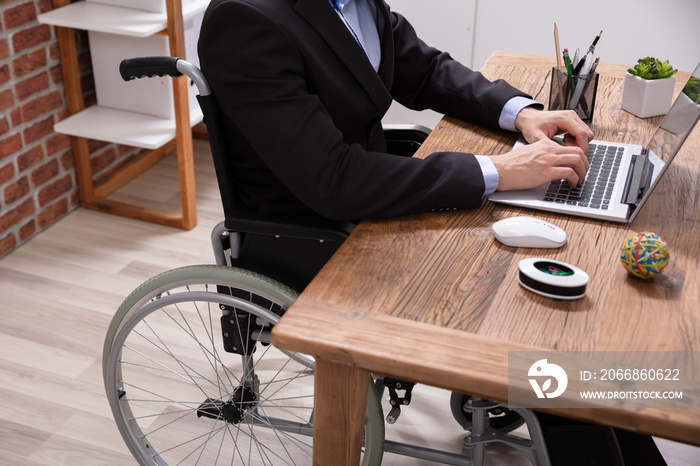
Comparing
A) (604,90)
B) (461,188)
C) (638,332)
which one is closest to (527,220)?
(461,188)

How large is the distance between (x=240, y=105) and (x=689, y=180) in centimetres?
83

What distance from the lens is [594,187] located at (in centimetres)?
123

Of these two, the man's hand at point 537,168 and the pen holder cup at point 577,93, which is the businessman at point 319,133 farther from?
the pen holder cup at point 577,93

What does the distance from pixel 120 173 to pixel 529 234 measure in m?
2.17

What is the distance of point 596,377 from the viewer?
2.65ft

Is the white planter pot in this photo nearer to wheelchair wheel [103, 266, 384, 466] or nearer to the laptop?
the laptop

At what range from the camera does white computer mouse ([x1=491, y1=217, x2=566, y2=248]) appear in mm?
1056

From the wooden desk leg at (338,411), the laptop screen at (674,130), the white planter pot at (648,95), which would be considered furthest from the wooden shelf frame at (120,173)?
the wooden desk leg at (338,411)

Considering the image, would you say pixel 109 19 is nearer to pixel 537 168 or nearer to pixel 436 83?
pixel 436 83

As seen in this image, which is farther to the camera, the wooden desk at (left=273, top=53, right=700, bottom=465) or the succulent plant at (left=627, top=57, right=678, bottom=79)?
A: the succulent plant at (left=627, top=57, right=678, bottom=79)

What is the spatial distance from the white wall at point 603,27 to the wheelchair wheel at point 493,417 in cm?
161

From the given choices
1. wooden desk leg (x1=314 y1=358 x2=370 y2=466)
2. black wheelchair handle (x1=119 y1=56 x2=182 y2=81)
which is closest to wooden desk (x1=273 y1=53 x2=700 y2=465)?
wooden desk leg (x1=314 y1=358 x2=370 y2=466)

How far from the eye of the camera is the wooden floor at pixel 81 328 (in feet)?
5.56

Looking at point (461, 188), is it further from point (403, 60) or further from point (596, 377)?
point (403, 60)
